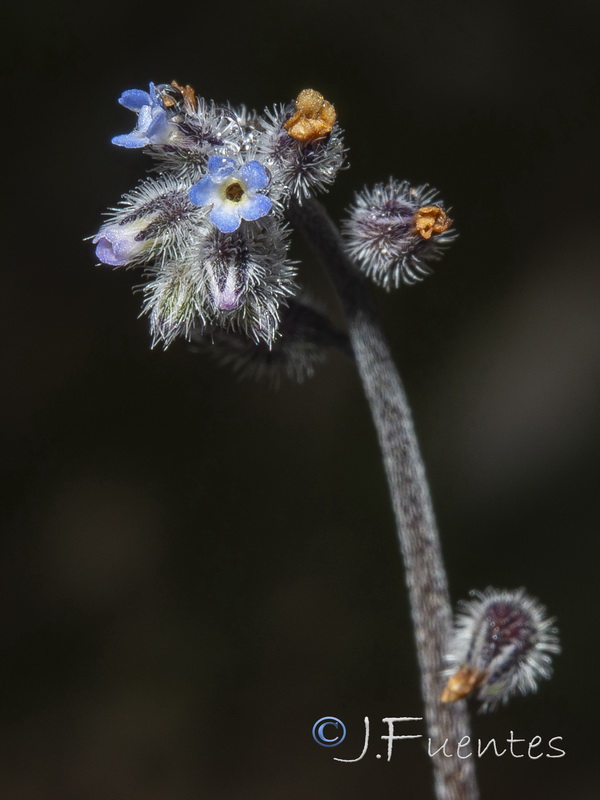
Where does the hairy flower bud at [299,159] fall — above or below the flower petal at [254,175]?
above

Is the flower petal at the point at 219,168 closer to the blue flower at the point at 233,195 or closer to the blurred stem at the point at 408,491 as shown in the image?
the blue flower at the point at 233,195

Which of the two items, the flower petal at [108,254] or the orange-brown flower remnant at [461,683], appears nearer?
the flower petal at [108,254]

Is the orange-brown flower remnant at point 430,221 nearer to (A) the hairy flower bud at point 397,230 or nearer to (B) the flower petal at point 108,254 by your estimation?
(A) the hairy flower bud at point 397,230

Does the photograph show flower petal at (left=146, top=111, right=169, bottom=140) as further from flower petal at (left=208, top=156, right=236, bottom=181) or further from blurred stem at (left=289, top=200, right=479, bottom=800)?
blurred stem at (left=289, top=200, right=479, bottom=800)

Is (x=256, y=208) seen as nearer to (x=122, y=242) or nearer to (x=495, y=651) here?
(x=122, y=242)

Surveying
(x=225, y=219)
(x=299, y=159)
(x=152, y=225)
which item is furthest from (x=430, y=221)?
(x=152, y=225)

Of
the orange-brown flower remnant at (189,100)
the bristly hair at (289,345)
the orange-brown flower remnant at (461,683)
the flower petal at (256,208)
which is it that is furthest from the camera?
the bristly hair at (289,345)

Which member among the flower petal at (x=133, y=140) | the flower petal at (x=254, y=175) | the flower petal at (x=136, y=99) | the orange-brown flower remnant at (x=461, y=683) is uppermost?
the flower petal at (x=136, y=99)

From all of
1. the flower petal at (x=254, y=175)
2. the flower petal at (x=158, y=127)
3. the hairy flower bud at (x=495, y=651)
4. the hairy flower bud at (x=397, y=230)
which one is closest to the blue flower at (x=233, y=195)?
the flower petal at (x=254, y=175)

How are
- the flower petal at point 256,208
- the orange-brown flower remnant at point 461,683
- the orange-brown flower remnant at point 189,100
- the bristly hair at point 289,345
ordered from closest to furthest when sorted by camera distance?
1. the flower petal at point 256,208
2. the orange-brown flower remnant at point 189,100
3. the orange-brown flower remnant at point 461,683
4. the bristly hair at point 289,345
